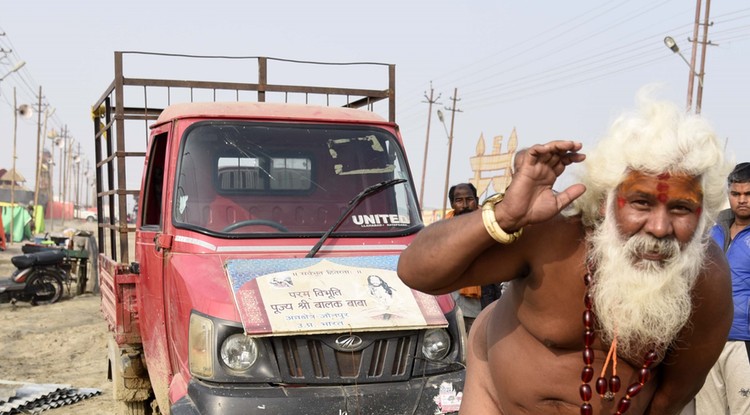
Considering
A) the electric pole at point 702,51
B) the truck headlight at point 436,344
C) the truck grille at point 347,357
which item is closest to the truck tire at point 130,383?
the truck grille at point 347,357

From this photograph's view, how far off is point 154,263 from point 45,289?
11.4 meters

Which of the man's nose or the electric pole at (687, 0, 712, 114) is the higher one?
the electric pole at (687, 0, 712, 114)

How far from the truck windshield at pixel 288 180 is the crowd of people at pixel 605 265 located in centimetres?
256

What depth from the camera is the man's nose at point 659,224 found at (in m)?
2.20

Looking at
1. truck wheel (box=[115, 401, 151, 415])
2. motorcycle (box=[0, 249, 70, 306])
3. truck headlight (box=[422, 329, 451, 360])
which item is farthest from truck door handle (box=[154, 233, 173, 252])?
motorcycle (box=[0, 249, 70, 306])

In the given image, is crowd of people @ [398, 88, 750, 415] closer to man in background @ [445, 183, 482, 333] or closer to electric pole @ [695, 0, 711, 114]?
man in background @ [445, 183, 482, 333]

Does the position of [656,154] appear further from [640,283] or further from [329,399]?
[329,399]

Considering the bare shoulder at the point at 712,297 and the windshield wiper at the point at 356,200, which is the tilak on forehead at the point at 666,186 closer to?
the bare shoulder at the point at 712,297

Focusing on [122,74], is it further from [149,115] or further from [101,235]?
[101,235]

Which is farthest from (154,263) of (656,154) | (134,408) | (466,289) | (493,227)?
(656,154)

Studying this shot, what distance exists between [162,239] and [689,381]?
123 inches

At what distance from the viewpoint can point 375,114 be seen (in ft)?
18.2

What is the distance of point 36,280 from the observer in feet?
49.8

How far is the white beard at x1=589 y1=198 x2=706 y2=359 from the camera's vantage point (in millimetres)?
2238
